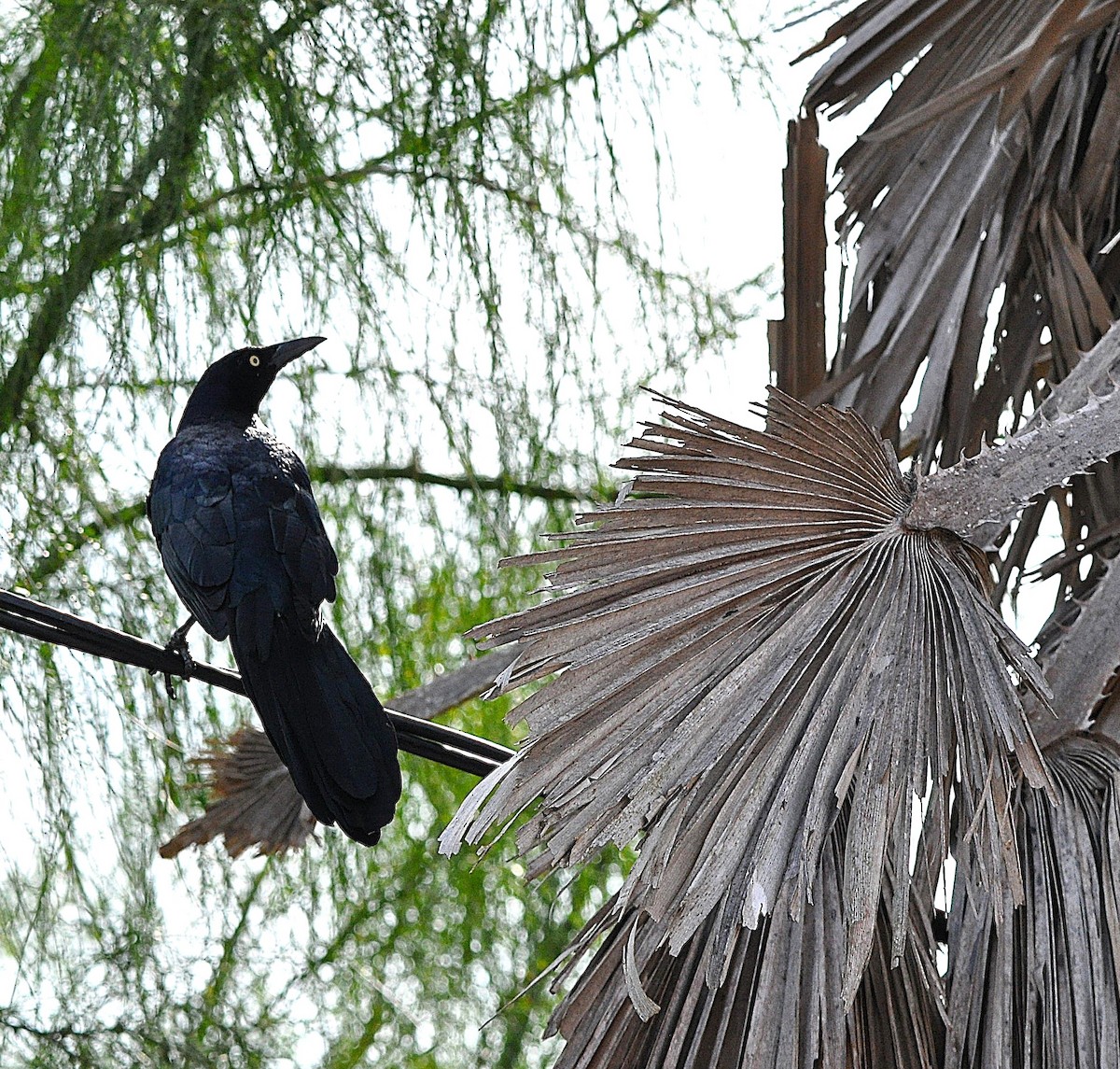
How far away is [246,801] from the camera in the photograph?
235 cm

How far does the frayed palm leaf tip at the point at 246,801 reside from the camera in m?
2.34

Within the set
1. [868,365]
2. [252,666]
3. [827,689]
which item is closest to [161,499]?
[252,666]

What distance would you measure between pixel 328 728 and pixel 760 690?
0.65m

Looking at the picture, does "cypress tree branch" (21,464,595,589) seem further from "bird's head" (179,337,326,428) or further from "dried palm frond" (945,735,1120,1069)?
"dried palm frond" (945,735,1120,1069)

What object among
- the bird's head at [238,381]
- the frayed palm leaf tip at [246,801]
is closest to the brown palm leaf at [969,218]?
the bird's head at [238,381]

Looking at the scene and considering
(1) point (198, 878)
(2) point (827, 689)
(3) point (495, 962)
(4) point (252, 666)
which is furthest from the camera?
(3) point (495, 962)

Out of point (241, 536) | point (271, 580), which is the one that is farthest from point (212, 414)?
point (271, 580)

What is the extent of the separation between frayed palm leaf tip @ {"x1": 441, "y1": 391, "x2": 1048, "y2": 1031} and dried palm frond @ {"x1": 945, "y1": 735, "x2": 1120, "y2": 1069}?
Answer: 0.22 feet

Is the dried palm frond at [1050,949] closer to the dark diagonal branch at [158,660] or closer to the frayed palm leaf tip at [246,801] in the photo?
the dark diagonal branch at [158,660]

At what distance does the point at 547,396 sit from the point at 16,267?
1035 mm

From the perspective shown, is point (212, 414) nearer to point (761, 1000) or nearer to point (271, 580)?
point (271, 580)

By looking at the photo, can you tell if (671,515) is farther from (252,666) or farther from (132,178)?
(132,178)

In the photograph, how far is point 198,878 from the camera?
270 cm

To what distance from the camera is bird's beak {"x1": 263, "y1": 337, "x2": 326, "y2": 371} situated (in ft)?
7.80
